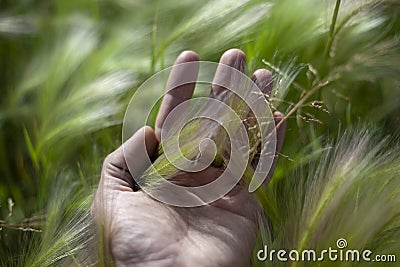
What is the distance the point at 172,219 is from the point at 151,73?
225 millimetres

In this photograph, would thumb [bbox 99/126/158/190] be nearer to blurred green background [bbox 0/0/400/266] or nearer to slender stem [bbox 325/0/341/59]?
blurred green background [bbox 0/0/400/266]

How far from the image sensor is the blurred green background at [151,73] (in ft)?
2.97

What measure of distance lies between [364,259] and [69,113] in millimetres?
474

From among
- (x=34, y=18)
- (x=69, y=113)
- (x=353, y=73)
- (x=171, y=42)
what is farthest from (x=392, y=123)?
(x=34, y=18)

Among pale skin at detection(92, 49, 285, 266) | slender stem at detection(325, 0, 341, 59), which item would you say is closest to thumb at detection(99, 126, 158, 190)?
pale skin at detection(92, 49, 285, 266)

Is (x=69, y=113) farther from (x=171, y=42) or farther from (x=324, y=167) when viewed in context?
(x=324, y=167)

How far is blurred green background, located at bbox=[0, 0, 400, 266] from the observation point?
2.97ft

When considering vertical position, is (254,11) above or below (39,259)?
above

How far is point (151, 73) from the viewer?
3.20ft

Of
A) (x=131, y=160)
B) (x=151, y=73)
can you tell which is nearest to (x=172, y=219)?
(x=131, y=160)

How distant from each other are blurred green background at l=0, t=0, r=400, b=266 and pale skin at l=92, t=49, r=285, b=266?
44mm

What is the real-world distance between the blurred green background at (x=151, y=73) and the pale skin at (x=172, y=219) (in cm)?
4

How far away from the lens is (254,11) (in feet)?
3.14

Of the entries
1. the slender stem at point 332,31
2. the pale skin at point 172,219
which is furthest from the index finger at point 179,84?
the slender stem at point 332,31
